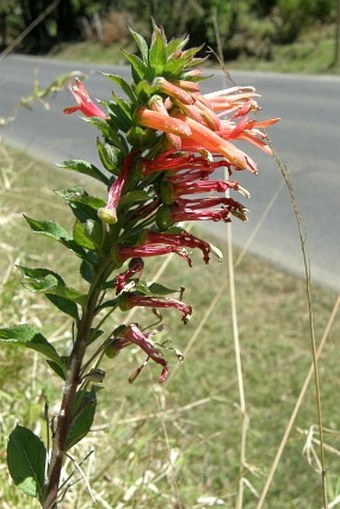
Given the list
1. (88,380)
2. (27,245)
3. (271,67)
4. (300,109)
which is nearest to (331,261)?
(27,245)

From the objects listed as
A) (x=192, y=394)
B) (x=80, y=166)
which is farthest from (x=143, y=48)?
(x=192, y=394)

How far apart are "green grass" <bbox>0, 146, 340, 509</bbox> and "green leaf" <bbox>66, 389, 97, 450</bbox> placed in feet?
1.08

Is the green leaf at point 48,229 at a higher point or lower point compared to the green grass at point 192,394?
higher

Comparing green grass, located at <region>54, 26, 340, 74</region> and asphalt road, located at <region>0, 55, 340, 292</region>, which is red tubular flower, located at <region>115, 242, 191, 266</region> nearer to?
asphalt road, located at <region>0, 55, 340, 292</region>

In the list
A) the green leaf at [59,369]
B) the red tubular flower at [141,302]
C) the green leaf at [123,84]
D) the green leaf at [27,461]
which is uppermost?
the green leaf at [123,84]

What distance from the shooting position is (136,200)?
2.35 feet

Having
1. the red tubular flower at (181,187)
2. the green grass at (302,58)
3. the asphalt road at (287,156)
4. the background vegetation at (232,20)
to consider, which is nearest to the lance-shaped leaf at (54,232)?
the red tubular flower at (181,187)

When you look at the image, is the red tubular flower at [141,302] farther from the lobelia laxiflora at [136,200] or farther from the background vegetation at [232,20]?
the background vegetation at [232,20]

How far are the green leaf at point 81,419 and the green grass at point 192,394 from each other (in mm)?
328

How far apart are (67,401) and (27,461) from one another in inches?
3.6

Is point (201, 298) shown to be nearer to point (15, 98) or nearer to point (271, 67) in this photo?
point (15, 98)

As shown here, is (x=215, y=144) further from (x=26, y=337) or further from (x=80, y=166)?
(x=26, y=337)

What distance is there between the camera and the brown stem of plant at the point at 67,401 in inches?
29.8

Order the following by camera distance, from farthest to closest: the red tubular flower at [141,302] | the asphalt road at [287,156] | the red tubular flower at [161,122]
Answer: the asphalt road at [287,156], the red tubular flower at [141,302], the red tubular flower at [161,122]
